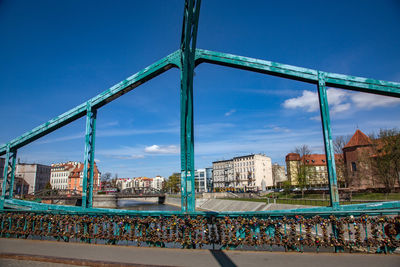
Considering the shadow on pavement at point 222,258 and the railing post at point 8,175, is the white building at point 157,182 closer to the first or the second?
the railing post at point 8,175

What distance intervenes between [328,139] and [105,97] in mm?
9235

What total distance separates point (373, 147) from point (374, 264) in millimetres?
38481

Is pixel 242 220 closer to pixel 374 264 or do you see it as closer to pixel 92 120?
pixel 374 264

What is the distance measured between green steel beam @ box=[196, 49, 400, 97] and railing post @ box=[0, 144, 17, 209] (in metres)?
11.8

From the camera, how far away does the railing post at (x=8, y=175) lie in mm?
13492

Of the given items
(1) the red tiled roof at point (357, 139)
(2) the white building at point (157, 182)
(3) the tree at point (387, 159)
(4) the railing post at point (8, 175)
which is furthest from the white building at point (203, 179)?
(4) the railing post at point (8, 175)

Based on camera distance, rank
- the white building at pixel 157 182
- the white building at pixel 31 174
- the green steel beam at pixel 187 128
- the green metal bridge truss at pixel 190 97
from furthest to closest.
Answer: the white building at pixel 157 182 → the white building at pixel 31 174 → the green steel beam at pixel 187 128 → the green metal bridge truss at pixel 190 97

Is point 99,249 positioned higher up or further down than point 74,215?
further down

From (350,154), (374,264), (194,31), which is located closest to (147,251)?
(374,264)

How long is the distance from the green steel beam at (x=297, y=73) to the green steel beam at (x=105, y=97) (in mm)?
1397

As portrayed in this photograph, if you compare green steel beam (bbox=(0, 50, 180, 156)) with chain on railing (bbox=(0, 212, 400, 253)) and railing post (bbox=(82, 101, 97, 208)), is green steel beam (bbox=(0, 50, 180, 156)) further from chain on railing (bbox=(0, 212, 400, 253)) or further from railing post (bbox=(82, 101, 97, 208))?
chain on railing (bbox=(0, 212, 400, 253))

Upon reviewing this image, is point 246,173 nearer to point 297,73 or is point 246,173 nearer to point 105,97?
point 105,97

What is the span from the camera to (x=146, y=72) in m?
10.5

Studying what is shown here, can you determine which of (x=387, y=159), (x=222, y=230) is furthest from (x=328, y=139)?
(x=387, y=159)
